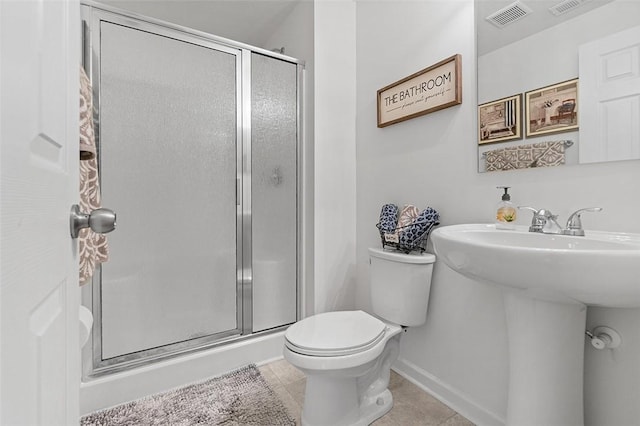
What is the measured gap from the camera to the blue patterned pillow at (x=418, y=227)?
144cm

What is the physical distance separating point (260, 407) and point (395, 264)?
2.91ft

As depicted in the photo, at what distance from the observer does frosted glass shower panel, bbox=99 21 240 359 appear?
146 cm

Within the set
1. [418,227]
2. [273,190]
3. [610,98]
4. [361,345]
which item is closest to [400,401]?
[361,345]

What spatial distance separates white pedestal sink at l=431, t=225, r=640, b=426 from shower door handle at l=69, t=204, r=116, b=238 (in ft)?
2.69

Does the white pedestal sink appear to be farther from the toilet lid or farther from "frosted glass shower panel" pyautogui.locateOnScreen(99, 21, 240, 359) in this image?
"frosted glass shower panel" pyautogui.locateOnScreen(99, 21, 240, 359)

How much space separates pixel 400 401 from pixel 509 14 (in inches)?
67.3

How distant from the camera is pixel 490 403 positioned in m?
1.29

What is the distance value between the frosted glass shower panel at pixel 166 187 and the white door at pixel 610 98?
152cm

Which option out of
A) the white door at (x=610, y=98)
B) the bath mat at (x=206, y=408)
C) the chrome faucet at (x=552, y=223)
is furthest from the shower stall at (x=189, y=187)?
the white door at (x=610, y=98)

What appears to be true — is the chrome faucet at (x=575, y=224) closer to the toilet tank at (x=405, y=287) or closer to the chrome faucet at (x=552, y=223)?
the chrome faucet at (x=552, y=223)

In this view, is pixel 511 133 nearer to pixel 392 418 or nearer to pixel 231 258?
pixel 392 418

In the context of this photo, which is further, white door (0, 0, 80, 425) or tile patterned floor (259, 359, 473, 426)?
tile patterned floor (259, 359, 473, 426)

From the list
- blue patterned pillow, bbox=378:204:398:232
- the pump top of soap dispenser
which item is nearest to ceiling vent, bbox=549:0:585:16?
the pump top of soap dispenser

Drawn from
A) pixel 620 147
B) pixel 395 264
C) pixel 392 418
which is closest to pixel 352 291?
pixel 395 264
